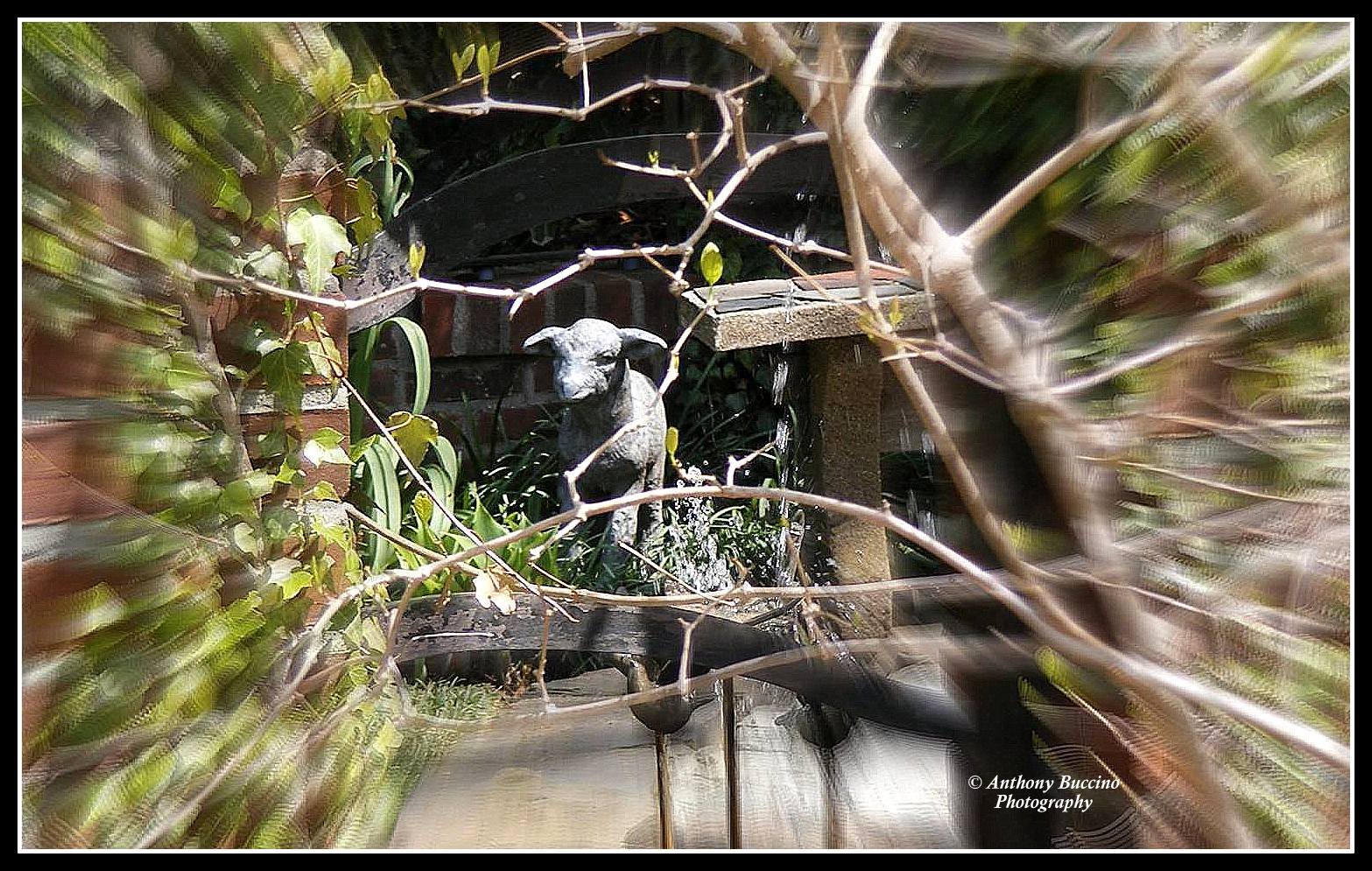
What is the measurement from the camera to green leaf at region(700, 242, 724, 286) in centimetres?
59

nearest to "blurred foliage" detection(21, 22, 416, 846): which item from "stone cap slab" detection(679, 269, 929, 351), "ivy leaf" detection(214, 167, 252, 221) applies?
"ivy leaf" detection(214, 167, 252, 221)

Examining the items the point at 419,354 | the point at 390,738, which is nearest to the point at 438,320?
the point at 419,354

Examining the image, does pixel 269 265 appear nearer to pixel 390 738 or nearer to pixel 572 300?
pixel 572 300

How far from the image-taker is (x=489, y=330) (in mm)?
648

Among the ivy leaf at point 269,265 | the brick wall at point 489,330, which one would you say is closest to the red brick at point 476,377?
the brick wall at point 489,330

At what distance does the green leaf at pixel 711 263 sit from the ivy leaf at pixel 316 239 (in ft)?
0.70

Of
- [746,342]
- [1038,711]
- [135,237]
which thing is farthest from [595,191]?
[1038,711]

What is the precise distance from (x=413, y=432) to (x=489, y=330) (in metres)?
0.08

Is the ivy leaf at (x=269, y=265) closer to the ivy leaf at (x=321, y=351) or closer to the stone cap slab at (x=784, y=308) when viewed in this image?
A: the ivy leaf at (x=321, y=351)

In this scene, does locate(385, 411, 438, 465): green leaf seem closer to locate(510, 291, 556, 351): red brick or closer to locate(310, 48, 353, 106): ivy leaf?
locate(510, 291, 556, 351): red brick

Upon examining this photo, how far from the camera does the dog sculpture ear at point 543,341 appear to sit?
0.64 m
